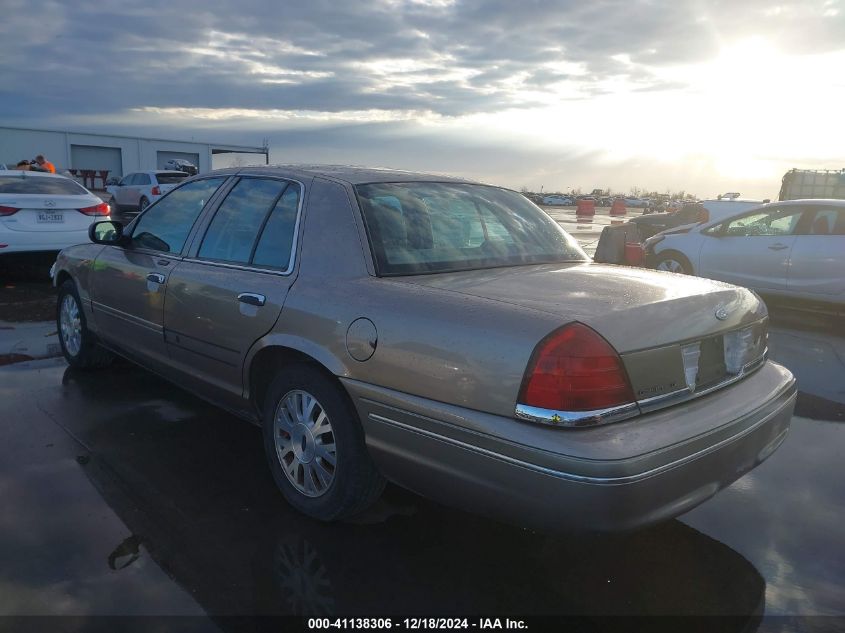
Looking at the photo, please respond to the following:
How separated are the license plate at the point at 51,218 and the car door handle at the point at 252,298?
759 cm

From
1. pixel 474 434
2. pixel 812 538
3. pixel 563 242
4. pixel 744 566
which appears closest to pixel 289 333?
pixel 474 434

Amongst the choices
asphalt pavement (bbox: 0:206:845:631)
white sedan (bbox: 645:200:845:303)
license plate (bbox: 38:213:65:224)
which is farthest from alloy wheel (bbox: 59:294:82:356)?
white sedan (bbox: 645:200:845:303)

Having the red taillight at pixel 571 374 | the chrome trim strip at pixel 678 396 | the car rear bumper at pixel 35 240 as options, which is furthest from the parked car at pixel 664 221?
the red taillight at pixel 571 374

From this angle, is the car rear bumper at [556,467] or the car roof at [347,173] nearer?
the car rear bumper at [556,467]

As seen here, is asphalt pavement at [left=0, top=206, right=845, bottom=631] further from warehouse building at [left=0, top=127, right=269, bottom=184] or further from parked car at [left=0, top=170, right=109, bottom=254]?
warehouse building at [left=0, top=127, right=269, bottom=184]

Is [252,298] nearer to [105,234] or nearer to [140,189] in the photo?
[105,234]

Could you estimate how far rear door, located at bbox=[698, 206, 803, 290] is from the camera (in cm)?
845

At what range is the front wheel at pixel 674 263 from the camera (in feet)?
30.8

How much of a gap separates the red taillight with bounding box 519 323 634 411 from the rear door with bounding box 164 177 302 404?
4.52 ft

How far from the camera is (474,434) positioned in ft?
8.20

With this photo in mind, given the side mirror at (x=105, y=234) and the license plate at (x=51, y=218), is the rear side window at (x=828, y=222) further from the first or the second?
the license plate at (x=51, y=218)

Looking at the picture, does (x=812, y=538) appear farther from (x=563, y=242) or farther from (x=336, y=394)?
(x=336, y=394)

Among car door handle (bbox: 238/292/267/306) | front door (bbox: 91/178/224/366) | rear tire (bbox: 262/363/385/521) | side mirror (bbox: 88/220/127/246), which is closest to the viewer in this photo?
rear tire (bbox: 262/363/385/521)

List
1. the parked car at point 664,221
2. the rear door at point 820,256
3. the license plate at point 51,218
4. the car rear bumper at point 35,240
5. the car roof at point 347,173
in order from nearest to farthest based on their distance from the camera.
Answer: the car roof at point 347,173 < the rear door at point 820,256 < the car rear bumper at point 35,240 < the license plate at point 51,218 < the parked car at point 664,221
